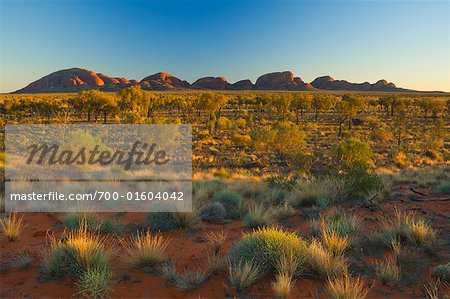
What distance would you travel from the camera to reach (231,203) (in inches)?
324

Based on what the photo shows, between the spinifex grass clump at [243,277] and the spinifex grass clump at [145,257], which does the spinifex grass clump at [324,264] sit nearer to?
the spinifex grass clump at [243,277]

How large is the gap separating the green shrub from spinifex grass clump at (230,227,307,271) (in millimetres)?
→ 2588

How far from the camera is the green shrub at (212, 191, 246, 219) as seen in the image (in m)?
7.63

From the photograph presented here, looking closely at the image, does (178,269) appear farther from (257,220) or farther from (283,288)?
(257,220)

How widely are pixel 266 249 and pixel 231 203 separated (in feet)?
11.7

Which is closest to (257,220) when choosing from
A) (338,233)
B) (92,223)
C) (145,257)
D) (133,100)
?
(338,233)

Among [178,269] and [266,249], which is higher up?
[266,249]

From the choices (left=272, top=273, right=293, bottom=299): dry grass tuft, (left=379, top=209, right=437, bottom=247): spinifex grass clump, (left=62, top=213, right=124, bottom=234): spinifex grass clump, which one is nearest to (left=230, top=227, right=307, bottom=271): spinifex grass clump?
(left=272, top=273, right=293, bottom=299): dry grass tuft

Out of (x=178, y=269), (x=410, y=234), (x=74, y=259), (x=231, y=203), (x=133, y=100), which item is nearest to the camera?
(x=74, y=259)

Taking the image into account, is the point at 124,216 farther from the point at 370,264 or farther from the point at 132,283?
the point at 370,264

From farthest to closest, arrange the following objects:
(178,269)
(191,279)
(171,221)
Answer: (171,221) < (178,269) < (191,279)

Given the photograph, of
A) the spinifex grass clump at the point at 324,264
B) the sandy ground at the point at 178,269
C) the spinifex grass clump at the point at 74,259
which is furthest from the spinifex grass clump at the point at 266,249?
the spinifex grass clump at the point at 74,259

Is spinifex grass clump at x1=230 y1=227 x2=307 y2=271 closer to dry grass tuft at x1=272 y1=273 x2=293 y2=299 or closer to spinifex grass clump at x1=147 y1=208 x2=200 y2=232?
dry grass tuft at x1=272 y1=273 x2=293 y2=299

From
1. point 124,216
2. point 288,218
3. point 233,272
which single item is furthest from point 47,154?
point 233,272
